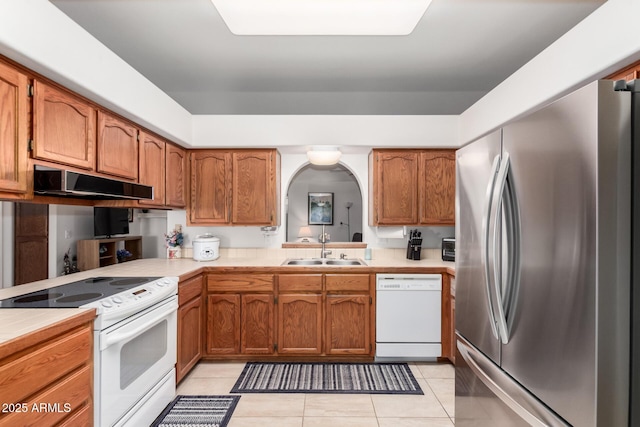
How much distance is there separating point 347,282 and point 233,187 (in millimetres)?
1423

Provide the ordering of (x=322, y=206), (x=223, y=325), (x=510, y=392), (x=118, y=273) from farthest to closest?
(x=322, y=206), (x=223, y=325), (x=118, y=273), (x=510, y=392)

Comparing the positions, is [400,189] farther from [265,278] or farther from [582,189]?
[582,189]

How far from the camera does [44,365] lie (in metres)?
1.33

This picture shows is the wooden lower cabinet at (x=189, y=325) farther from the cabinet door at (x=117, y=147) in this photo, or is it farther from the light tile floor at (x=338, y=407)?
the cabinet door at (x=117, y=147)

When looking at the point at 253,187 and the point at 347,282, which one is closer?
the point at 347,282

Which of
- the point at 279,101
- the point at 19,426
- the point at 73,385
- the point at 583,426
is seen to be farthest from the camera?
the point at 279,101

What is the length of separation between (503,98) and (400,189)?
1179 millimetres

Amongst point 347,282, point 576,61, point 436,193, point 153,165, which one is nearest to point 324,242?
point 347,282

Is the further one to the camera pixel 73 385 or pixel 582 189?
pixel 73 385

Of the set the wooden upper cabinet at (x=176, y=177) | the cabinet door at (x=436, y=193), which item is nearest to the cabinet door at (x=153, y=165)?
the wooden upper cabinet at (x=176, y=177)

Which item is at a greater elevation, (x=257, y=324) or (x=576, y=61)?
(x=576, y=61)

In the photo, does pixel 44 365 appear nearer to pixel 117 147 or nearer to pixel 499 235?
pixel 117 147

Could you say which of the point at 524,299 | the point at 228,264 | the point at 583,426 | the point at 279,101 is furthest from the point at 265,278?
the point at 583,426

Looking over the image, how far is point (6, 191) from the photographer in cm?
154
